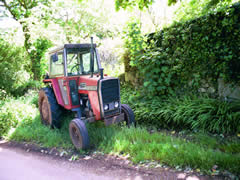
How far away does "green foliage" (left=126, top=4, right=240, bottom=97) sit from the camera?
4254mm

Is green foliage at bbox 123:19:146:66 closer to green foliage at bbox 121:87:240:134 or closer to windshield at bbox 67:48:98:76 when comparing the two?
green foliage at bbox 121:87:240:134

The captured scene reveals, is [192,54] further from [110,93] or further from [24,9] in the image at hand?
[24,9]

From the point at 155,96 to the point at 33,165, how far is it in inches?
131

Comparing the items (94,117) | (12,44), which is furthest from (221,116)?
(12,44)

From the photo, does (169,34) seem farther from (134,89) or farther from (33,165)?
(33,165)

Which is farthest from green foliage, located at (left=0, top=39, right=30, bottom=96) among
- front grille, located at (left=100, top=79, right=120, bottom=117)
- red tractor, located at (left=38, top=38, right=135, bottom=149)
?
front grille, located at (left=100, top=79, right=120, bottom=117)

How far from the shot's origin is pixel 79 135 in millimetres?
3611

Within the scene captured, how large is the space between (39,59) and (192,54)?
919 centimetres

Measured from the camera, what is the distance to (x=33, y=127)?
5.06 m

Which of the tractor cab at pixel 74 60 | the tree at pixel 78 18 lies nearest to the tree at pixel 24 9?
the tree at pixel 78 18

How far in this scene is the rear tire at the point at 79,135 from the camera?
11.7ft

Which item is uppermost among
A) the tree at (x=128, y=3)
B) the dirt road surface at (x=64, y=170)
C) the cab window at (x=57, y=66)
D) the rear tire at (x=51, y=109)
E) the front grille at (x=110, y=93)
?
the tree at (x=128, y=3)

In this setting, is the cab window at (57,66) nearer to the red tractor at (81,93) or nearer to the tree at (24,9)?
the red tractor at (81,93)

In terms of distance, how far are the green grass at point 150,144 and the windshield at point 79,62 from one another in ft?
3.99
